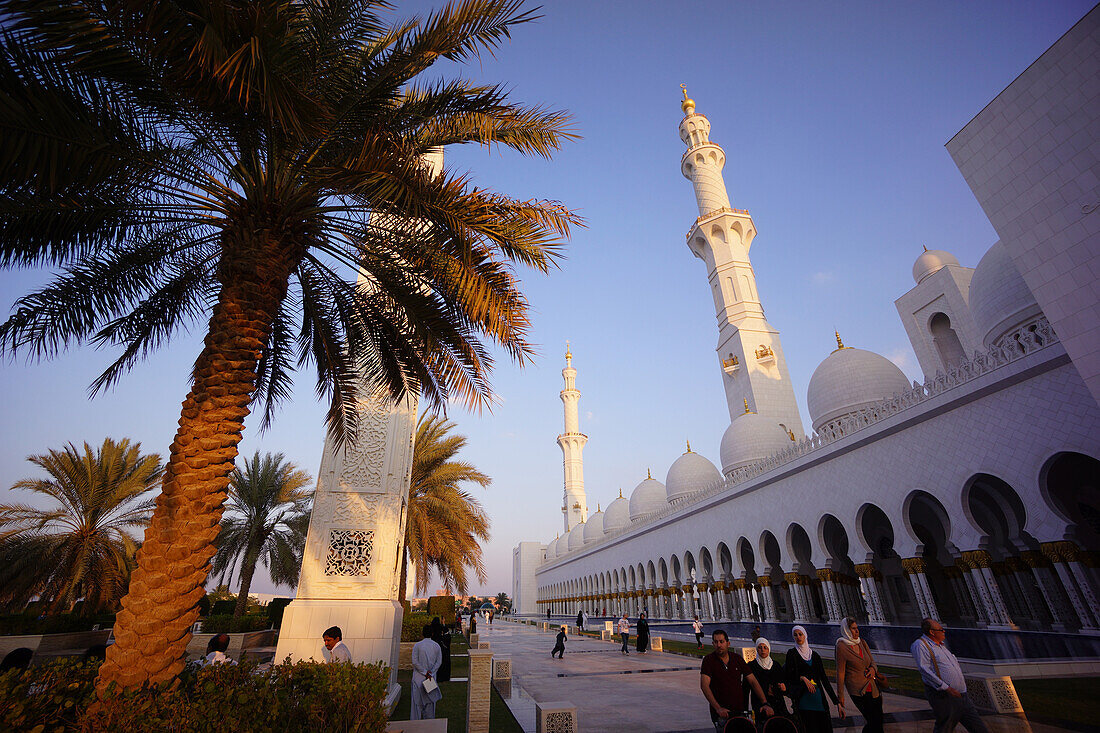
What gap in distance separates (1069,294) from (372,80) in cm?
991

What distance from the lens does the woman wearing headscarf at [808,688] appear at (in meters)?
3.65

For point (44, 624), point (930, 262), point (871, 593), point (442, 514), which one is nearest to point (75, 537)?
point (44, 624)

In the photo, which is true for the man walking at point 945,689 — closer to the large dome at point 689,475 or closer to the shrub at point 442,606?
the shrub at point 442,606

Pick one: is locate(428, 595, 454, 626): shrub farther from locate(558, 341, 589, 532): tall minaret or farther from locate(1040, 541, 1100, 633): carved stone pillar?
locate(558, 341, 589, 532): tall minaret

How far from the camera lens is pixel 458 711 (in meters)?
5.99

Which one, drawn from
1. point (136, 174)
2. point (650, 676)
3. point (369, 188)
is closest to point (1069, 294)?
point (650, 676)

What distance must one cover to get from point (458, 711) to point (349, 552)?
2.25 meters

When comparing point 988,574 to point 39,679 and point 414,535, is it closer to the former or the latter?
point 414,535

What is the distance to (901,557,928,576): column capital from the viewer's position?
1212 centimetres

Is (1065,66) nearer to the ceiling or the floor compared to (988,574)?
nearer to the ceiling

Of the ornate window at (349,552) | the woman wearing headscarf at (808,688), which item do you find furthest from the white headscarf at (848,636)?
the ornate window at (349,552)

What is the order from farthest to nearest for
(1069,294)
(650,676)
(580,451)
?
(580,451), (650,676), (1069,294)

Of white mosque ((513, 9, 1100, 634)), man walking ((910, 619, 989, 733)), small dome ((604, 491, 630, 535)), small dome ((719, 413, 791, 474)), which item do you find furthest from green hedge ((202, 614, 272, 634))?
small dome ((604, 491, 630, 535))

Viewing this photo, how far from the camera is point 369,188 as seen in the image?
164 inches
